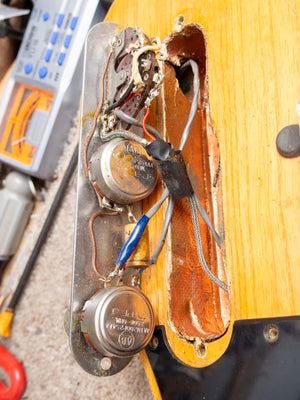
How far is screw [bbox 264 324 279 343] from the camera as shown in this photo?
1.28ft

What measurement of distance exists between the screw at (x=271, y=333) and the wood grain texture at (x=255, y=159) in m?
0.02

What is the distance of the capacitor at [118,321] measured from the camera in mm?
451

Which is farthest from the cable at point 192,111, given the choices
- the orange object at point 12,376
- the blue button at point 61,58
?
the orange object at point 12,376

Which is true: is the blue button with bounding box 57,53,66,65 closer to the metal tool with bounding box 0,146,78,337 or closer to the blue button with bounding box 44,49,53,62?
the blue button with bounding box 44,49,53,62

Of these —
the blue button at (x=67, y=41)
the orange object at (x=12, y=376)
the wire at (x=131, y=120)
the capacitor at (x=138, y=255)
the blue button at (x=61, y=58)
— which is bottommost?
the orange object at (x=12, y=376)

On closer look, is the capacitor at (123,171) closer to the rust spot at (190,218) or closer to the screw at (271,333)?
the rust spot at (190,218)

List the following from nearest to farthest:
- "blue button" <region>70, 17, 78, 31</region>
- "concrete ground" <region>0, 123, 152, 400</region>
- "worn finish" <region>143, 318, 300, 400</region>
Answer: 1. "worn finish" <region>143, 318, 300, 400</region>
2. "concrete ground" <region>0, 123, 152, 400</region>
3. "blue button" <region>70, 17, 78, 31</region>

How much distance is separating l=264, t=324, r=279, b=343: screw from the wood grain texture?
2cm

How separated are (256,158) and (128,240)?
21 cm

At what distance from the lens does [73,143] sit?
0.95 metres

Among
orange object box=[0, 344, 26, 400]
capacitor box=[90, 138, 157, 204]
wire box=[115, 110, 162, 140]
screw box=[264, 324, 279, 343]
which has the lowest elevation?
orange object box=[0, 344, 26, 400]

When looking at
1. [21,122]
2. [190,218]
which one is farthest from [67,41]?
[190,218]

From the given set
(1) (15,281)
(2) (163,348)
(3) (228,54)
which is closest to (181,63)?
(3) (228,54)

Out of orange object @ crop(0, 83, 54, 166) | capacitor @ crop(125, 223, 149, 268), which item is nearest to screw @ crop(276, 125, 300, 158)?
capacitor @ crop(125, 223, 149, 268)
